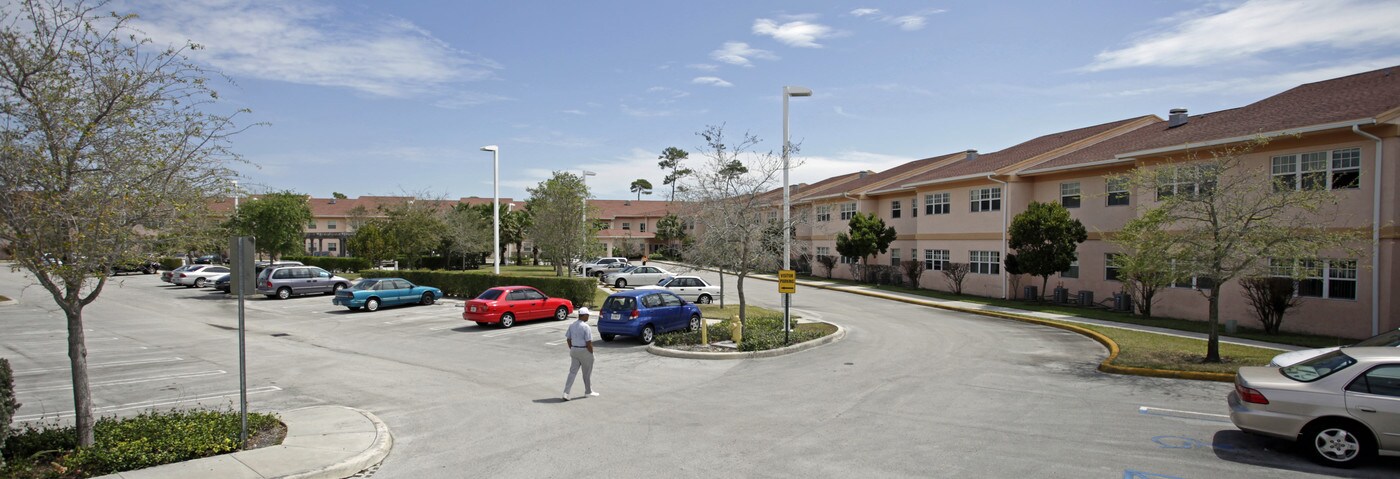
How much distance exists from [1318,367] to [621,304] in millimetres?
14148

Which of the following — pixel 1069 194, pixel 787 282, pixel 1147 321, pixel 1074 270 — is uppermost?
pixel 1069 194

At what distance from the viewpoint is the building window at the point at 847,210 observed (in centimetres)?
4794

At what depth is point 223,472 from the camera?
25.9 ft

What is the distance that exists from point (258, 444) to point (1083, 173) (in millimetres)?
30674

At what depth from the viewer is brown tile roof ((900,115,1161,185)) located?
34094mm

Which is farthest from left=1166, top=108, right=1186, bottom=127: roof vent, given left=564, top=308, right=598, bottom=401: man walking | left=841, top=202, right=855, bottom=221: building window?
left=564, top=308, right=598, bottom=401: man walking

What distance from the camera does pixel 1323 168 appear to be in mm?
20234

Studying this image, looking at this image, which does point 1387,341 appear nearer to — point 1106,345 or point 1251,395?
point 1106,345

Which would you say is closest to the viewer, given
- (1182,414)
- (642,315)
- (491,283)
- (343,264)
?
(1182,414)

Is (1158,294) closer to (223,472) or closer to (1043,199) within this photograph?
(1043,199)

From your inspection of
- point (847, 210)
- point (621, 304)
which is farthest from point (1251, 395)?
point (847, 210)

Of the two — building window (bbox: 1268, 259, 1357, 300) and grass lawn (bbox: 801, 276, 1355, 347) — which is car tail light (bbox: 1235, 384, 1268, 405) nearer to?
grass lawn (bbox: 801, 276, 1355, 347)

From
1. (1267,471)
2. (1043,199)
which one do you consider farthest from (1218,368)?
(1043,199)

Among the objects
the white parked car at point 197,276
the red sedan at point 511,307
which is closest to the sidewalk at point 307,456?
the red sedan at point 511,307
